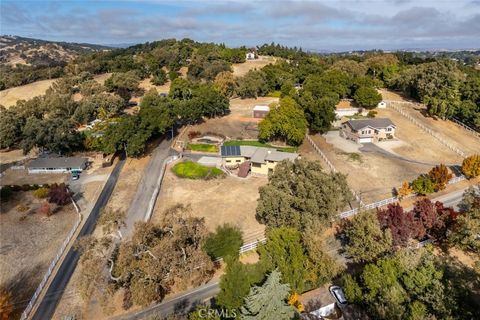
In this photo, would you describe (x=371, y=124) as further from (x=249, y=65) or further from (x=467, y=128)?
(x=249, y=65)

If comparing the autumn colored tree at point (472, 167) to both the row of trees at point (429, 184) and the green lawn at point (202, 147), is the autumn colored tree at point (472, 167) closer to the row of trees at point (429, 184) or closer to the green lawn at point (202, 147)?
the row of trees at point (429, 184)

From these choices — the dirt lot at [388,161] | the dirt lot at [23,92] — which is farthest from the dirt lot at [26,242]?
the dirt lot at [23,92]

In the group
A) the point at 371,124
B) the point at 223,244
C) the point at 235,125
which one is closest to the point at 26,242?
the point at 223,244

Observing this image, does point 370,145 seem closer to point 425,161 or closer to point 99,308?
point 425,161

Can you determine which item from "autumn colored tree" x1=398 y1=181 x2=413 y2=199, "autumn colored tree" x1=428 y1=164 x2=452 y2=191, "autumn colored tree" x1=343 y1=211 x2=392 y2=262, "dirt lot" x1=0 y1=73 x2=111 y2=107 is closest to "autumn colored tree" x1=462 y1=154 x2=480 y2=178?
"autumn colored tree" x1=428 y1=164 x2=452 y2=191

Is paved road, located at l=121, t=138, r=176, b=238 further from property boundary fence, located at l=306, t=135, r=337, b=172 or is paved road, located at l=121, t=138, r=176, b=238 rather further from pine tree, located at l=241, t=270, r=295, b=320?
property boundary fence, located at l=306, t=135, r=337, b=172

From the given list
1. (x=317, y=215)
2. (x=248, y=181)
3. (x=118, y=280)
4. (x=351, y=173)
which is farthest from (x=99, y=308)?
(x=351, y=173)
